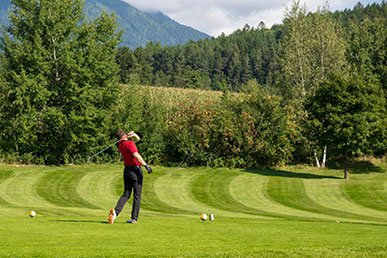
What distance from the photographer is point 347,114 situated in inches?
1114

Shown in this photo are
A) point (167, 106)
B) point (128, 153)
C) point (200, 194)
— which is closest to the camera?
point (128, 153)

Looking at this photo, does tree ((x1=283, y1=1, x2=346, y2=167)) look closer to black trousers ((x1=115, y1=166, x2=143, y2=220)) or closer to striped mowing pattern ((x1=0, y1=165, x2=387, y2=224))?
striped mowing pattern ((x1=0, y1=165, x2=387, y2=224))

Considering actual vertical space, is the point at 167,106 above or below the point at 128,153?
above

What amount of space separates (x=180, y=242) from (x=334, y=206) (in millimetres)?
14950

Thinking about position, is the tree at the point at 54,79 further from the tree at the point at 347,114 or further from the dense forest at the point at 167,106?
the tree at the point at 347,114

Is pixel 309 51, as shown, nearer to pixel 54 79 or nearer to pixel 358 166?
pixel 358 166

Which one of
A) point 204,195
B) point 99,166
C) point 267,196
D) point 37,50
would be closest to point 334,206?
point 267,196

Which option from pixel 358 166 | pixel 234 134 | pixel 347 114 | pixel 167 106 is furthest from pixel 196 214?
pixel 358 166

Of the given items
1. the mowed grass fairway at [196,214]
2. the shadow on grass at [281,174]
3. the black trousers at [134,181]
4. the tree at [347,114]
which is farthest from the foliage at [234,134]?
the black trousers at [134,181]

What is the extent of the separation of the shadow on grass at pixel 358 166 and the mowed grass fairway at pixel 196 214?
165 millimetres

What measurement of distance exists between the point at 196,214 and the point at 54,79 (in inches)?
832

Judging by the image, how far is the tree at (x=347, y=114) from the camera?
27891mm

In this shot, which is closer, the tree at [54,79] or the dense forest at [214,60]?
the tree at [54,79]

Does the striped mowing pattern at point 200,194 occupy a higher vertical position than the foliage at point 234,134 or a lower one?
lower
